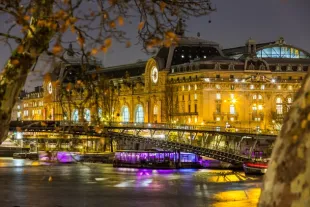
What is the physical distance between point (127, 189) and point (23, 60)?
40527mm

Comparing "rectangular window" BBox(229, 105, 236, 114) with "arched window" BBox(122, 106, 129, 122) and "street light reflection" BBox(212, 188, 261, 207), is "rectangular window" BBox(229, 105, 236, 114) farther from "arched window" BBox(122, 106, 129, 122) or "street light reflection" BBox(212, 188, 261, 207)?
"street light reflection" BBox(212, 188, 261, 207)

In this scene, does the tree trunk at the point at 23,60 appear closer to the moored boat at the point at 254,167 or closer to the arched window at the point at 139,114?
the moored boat at the point at 254,167

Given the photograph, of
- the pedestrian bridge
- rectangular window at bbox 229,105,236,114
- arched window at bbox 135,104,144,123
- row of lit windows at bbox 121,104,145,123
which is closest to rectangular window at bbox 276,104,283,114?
rectangular window at bbox 229,105,236,114

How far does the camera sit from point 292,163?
7.43m

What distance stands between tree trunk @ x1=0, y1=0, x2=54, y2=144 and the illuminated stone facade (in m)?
84.9

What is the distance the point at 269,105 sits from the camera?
102312 millimetres

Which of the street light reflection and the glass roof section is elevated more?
the glass roof section

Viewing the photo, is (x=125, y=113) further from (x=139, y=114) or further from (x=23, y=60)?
(x=23, y=60)

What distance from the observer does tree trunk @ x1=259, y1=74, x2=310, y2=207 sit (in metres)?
7.39

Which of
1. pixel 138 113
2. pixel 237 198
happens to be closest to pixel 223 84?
pixel 138 113

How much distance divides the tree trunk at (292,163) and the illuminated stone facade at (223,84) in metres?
87.6

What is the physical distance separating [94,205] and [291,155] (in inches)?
1322

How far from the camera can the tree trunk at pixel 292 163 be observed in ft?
24.3

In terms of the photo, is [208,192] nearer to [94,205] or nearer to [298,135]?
[94,205]
